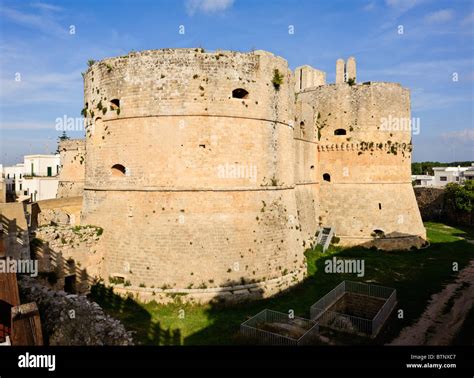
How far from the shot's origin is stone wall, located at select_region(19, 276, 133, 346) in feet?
28.7

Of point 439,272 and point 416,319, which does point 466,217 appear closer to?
point 439,272

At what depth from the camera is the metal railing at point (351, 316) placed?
12.2m

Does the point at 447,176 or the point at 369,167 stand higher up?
the point at 447,176

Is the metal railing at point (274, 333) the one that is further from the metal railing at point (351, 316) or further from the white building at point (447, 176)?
the white building at point (447, 176)

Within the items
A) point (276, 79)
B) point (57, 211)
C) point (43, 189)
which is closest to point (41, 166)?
point (43, 189)

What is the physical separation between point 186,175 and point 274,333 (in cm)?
685

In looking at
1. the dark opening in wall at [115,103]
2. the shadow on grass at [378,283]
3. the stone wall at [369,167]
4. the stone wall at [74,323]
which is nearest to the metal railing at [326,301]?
the shadow on grass at [378,283]

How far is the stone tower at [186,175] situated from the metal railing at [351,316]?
7.37ft

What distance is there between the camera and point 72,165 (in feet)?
100

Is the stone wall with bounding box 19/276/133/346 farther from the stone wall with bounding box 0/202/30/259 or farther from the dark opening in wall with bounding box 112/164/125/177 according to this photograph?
the dark opening in wall with bounding box 112/164/125/177

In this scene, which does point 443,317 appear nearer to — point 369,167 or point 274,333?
point 274,333

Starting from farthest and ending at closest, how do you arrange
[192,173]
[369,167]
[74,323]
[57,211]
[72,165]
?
[72,165] → [369,167] → [57,211] → [192,173] → [74,323]

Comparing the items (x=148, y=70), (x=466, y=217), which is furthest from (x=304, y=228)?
(x=466, y=217)

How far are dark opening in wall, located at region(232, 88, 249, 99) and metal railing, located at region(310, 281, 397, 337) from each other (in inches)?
350
